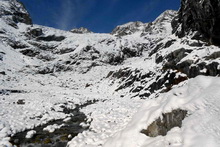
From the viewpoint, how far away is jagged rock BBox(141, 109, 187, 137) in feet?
17.8

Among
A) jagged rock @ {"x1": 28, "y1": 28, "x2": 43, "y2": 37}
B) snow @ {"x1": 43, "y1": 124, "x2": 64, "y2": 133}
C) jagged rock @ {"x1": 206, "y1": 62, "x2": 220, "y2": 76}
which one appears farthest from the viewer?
jagged rock @ {"x1": 28, "y1": 28, "x2": 43, "y2": 37}

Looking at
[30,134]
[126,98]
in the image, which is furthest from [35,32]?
[30,134]

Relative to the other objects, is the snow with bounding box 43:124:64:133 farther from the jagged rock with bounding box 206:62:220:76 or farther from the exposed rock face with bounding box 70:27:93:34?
the exposed rock face with bounding box 70:27:93:34

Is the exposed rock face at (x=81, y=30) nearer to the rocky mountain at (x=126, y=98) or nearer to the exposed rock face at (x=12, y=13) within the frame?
the exposed rock face at (x=12, y=13)

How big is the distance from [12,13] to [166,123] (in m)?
106

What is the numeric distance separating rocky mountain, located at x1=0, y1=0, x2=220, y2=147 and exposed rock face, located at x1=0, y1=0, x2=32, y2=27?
76.8 feet

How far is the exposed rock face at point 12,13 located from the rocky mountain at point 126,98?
23404 millimetres

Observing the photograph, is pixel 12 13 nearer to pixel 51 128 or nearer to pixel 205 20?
pixel 205 20

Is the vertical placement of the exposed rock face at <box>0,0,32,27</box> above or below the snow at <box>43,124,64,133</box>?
above

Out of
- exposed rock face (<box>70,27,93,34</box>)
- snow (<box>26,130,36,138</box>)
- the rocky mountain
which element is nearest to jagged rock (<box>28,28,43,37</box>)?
the rocky mountain

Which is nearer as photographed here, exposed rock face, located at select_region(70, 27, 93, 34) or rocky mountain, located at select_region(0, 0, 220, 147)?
rocky mountain, located at select_region(0, 0, 220, 147)

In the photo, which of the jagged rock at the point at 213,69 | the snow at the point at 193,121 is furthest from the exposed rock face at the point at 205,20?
the snow at the point at 193,121

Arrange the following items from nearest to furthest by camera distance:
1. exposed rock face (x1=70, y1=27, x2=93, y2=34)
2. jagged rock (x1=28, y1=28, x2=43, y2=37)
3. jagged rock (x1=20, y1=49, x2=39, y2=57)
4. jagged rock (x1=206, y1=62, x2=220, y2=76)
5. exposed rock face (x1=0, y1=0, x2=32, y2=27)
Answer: jagged rock (x1=206, y1=62, x2=220, y2=76) < jagged rock (x1=20, y1=49, x2=39, y2=57) < jagged rock (x1=28, y1=28, x2=43, y2=37) < exposed rock face (x1=0, y1=0, x2=32, y2=27) < exposed rock face (x1=70, y1=27, x2=93, y2=34)

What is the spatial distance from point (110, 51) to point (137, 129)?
2382 inches
